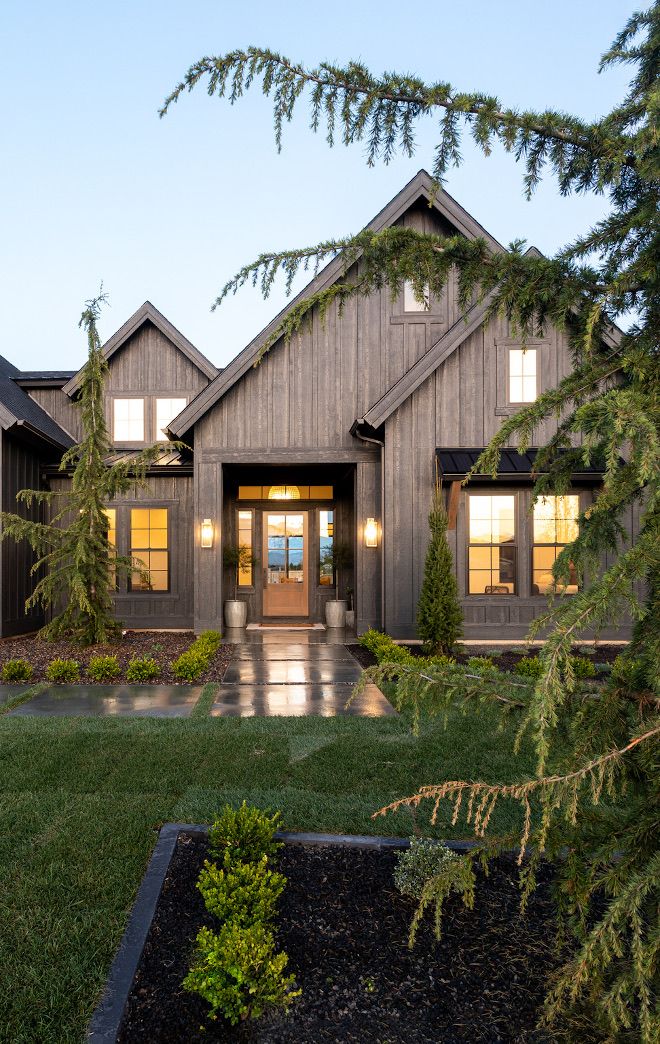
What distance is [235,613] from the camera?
1249 centimetres

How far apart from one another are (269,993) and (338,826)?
1561 mm

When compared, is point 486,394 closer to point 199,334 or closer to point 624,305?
point 624,305

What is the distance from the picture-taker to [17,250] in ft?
135

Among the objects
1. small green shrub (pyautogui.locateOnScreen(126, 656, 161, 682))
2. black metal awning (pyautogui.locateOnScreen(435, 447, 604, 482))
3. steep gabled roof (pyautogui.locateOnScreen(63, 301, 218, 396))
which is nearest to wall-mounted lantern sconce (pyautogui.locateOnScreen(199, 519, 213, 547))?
small green shrub (pyautogui.locateOnScreen(126, 656, 161, 682))

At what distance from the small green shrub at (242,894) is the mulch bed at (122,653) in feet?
18.3

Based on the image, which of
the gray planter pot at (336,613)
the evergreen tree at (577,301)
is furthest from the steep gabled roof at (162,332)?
the evergreen tree at (577,301)

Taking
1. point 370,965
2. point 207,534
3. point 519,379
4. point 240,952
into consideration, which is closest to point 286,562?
point 207,534

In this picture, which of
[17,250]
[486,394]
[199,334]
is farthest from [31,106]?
[199,334]

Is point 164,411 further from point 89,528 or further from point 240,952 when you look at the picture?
point 240,952

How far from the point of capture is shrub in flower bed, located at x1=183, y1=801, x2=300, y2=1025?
2.08m

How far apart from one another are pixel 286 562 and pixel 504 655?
21.2 feet

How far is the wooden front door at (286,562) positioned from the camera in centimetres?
1438

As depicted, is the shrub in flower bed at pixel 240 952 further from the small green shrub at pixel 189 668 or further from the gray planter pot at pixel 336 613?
the gray planter pot at pixel 336 613

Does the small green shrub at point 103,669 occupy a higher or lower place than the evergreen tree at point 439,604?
lower
